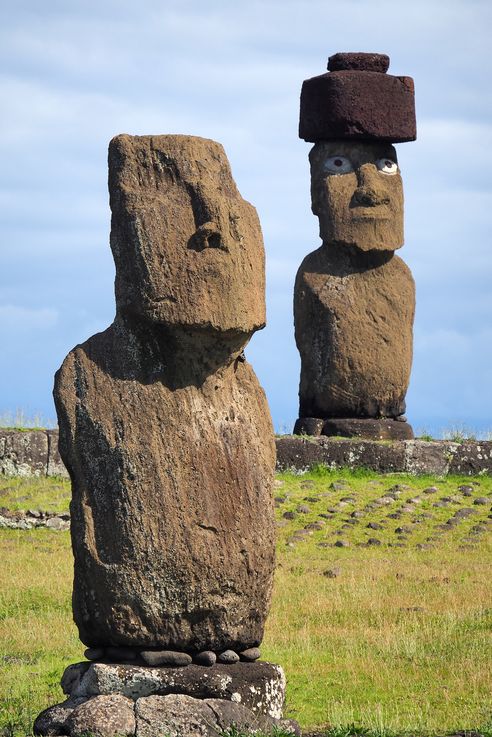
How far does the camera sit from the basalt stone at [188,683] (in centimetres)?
805

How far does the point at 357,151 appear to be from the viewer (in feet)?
68.7

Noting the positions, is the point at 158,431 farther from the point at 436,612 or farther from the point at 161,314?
the point at 436,612

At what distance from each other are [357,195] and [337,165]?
0.72 m

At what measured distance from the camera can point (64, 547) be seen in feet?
51.5

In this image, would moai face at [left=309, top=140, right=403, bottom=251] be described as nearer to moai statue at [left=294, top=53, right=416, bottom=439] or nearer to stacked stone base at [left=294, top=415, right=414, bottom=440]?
moai statue at [left=294, top=53, right=416, bottom=439]

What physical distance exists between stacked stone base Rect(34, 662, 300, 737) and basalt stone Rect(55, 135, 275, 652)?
8.0 inches

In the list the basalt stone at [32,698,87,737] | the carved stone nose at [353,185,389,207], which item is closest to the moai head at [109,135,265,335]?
the basalt stone at [32,698,87,737]

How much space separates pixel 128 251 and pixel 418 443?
12.2 meters

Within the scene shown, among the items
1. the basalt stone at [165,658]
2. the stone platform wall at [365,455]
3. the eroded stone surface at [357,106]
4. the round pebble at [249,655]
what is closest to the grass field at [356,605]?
the stone platform wall at [365,455]

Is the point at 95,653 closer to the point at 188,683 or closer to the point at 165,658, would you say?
the point at 165,658

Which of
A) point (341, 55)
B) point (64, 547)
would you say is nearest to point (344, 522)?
point (64, 547)

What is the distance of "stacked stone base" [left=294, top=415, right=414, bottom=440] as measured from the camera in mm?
20531

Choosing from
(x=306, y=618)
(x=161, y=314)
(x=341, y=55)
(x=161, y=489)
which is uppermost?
(x=341, y=55)

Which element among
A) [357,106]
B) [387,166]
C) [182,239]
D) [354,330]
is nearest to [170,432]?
[182,239]
